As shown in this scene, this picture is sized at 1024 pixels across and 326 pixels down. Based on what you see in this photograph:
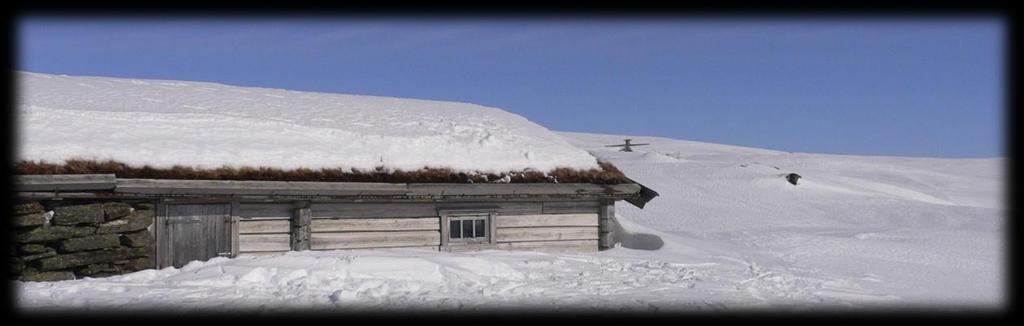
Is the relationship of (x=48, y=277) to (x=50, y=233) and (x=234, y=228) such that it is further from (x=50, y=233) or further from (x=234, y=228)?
(x=234, y=228)

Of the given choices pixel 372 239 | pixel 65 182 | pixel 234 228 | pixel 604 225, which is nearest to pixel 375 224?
pixel 372 239

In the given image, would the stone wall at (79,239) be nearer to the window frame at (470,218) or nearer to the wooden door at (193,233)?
the wooden door at (193,233)

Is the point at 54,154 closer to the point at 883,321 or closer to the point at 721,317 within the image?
the point at 721,317

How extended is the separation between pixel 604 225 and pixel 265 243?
567cm

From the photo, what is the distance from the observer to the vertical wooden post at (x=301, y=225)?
12.7 m

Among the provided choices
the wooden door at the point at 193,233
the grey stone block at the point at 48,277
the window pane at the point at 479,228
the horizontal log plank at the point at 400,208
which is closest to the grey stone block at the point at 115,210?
the wooden door at the point at 193,233

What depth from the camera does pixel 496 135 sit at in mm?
15812

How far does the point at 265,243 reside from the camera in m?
12.6

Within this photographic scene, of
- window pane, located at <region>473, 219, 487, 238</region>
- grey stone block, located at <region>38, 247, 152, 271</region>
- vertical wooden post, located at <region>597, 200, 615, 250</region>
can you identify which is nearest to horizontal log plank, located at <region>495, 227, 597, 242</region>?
vertical wooden post, located at <region>597, 200, 615, 250</region>

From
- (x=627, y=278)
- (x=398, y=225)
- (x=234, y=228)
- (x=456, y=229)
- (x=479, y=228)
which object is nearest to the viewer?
(x=627, y=278)

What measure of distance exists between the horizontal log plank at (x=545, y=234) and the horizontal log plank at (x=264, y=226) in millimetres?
3371

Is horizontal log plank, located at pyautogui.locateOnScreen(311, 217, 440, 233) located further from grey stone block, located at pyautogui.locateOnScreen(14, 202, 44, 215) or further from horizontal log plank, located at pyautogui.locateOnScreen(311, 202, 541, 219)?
grey stone block, located at pyautogui.locateOnScreen(14, 202, 44, 215)

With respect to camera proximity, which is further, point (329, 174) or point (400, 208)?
point (400, 208)

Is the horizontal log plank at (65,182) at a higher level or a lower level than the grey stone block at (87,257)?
higher
